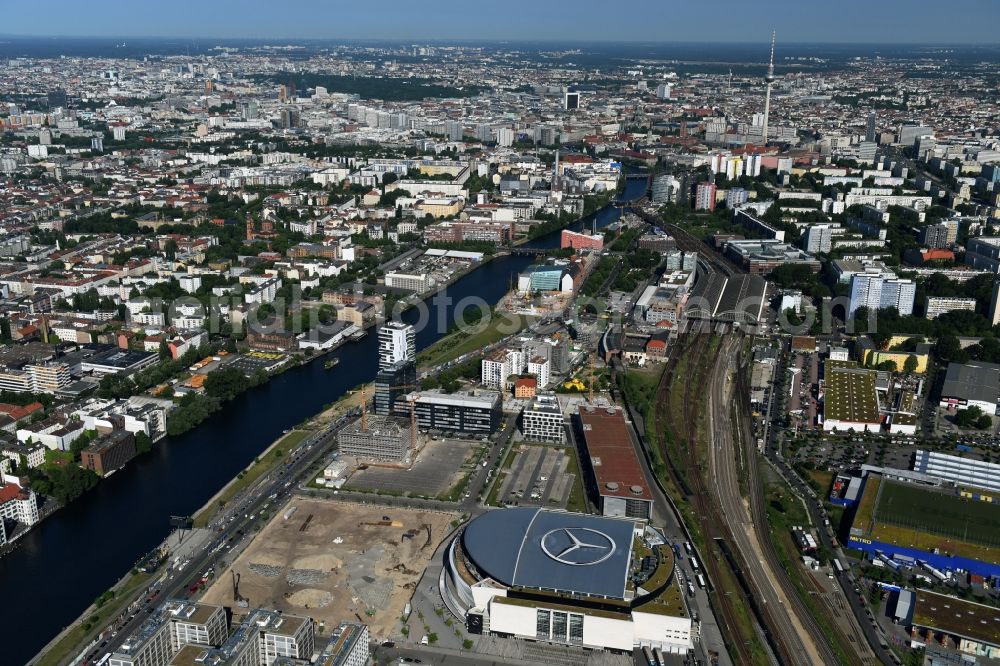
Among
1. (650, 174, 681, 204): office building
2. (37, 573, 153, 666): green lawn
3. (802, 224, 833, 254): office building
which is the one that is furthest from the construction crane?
(650, 174, 681, 204): office building

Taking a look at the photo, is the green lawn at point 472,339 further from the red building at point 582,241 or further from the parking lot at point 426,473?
the red building at point 582,241

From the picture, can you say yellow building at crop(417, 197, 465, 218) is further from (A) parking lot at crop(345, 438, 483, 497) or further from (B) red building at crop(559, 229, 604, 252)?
(A) parking lot at crop(345, 438, 483, 497)

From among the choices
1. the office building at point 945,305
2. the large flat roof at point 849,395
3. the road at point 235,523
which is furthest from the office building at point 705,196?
the road at point 235,523

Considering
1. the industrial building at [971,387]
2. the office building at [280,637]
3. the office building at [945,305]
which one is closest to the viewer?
the office building at [280,637]

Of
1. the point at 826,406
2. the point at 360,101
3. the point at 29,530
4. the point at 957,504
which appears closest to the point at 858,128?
the point at 360,101

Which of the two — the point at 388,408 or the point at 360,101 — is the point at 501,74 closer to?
the point at 360,101
